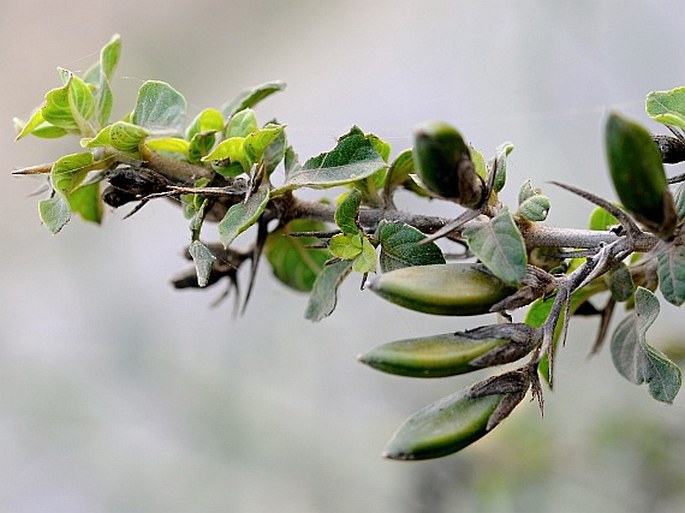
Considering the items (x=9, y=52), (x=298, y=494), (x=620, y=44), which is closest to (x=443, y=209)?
(x=620, y=44)

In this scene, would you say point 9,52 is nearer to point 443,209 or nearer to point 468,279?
point 443,209

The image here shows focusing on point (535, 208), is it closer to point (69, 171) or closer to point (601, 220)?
point (601, 220)

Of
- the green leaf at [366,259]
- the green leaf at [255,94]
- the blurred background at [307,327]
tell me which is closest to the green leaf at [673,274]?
the green leaf at [366,259]

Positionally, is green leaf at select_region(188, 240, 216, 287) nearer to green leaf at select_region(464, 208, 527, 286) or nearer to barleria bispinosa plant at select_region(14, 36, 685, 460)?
barleria bispinosa plant at select_region(14, 36, 685, 460)

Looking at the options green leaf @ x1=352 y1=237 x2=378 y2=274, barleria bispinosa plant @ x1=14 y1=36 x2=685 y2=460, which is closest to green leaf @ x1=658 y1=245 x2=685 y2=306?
barleria bispinosa plant @ x1=14 y1=36 x2=685 y2=460

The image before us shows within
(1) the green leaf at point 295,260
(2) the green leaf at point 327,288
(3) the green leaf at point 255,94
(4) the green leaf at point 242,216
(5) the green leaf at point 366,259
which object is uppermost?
(3) the green leaf at point 255,94

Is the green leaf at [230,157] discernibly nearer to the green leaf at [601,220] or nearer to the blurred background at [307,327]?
the green leaf at [601,220]
